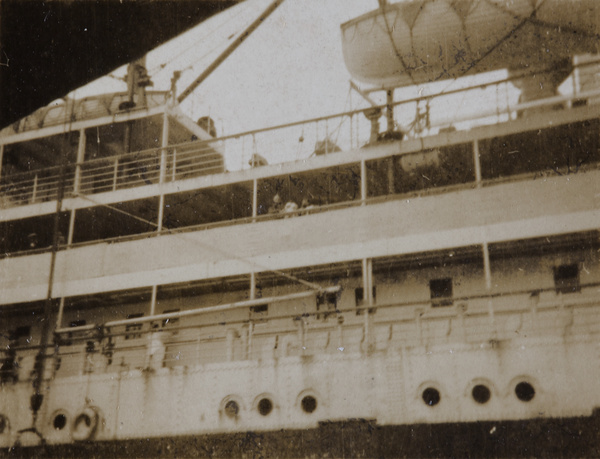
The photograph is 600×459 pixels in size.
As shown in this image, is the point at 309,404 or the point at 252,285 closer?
the point at 309,404

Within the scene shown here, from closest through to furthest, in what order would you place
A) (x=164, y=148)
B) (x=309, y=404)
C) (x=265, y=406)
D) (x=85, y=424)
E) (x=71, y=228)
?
(x=309, y=404)
(x=265, y=406)
(x=85, y=424)
(x=71, y=228)
(x=164, y=148)

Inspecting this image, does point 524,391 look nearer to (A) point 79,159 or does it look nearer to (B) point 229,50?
(B) point 229,50

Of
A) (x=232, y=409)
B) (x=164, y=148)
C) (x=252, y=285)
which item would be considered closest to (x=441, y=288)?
(x=252, y=285)

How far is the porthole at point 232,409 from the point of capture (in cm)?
1211

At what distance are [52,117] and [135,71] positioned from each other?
311 cm

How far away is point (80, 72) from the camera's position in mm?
1829

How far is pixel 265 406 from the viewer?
39.6 feet

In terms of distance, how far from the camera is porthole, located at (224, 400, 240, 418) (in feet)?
39.7

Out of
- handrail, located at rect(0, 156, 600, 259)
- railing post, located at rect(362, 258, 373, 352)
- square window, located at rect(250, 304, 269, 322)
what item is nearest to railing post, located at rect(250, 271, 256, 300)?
handrail, located at rect(0, 156, 600, 259)

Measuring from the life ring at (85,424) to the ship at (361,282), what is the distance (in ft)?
0.10

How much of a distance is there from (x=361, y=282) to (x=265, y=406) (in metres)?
4.46

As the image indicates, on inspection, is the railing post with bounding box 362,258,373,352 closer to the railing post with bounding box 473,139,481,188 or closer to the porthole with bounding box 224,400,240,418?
the porthole with bounding box 224,400,240,418

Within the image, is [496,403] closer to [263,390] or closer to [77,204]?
[263,390]

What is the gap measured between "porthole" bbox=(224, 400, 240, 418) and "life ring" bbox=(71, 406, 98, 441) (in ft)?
9.34
